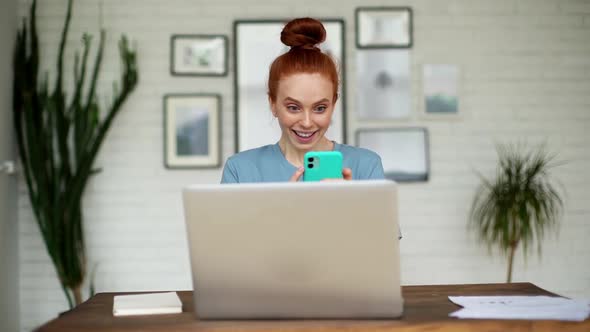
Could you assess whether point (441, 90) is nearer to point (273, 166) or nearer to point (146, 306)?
point (273, 166)

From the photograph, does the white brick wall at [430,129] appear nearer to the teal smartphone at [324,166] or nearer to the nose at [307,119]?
the nose at [307,119]

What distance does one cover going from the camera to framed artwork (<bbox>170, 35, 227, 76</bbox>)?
425 centimetres

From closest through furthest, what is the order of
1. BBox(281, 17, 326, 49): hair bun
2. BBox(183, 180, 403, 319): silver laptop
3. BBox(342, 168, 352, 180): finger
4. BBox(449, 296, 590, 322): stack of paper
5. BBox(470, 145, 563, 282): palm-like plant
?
BBox(183, 180, 403, 319): silver laptop → BBox(449, 296, 590, 322): stack of paper → BBox(342, 168, 352, 180): finger → BBox(281, 17, 326, 49): hair bun → BBox(470, 145, 563, 282): palm-like plant

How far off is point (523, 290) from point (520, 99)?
2.79 m

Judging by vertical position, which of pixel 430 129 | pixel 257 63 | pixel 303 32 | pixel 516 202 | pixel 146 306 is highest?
pixel 257 63

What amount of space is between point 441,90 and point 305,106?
2.47 meters

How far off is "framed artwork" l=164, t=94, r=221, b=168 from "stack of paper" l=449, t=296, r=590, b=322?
111 inches

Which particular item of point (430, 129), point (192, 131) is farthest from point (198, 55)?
point (430, 129)

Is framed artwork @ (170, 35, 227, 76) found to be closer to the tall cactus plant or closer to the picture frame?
the tall cactus plant

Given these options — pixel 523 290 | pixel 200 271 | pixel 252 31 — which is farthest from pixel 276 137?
pixel 200 271

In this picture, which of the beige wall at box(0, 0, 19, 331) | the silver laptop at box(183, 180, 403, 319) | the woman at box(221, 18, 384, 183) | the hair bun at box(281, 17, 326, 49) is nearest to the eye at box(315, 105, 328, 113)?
the woman at box(221, 18, 384, 183)

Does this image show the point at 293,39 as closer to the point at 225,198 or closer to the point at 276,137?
the point at 225,198

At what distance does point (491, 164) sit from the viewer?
4.26 meters

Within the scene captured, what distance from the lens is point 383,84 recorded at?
4262mm
